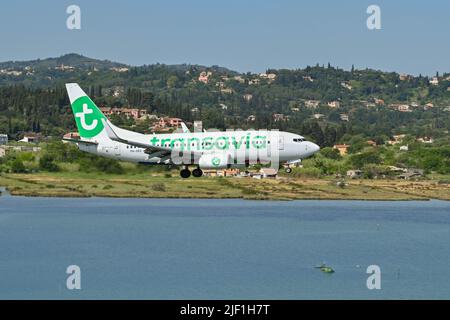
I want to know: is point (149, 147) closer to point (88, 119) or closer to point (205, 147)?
point (205, 147)

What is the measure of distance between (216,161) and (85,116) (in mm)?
19245

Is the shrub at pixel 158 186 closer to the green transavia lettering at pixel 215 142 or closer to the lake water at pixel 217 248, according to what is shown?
the lake water at pixel 217 248

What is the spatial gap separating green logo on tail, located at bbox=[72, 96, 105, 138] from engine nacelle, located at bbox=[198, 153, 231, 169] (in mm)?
15209

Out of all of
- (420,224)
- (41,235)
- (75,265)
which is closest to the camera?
(75,265)

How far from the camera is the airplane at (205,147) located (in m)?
92.6

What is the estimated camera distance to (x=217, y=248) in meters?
136

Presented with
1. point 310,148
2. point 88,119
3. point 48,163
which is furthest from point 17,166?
point 310,148

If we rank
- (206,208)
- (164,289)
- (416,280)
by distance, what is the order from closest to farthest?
(164,289) → (416,280) → (206,208)

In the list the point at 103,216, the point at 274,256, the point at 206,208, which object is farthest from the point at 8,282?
the point at 206,208

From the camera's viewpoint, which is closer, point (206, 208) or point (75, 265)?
point (75, 265)

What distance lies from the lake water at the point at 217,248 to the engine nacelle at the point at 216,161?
16.4m
